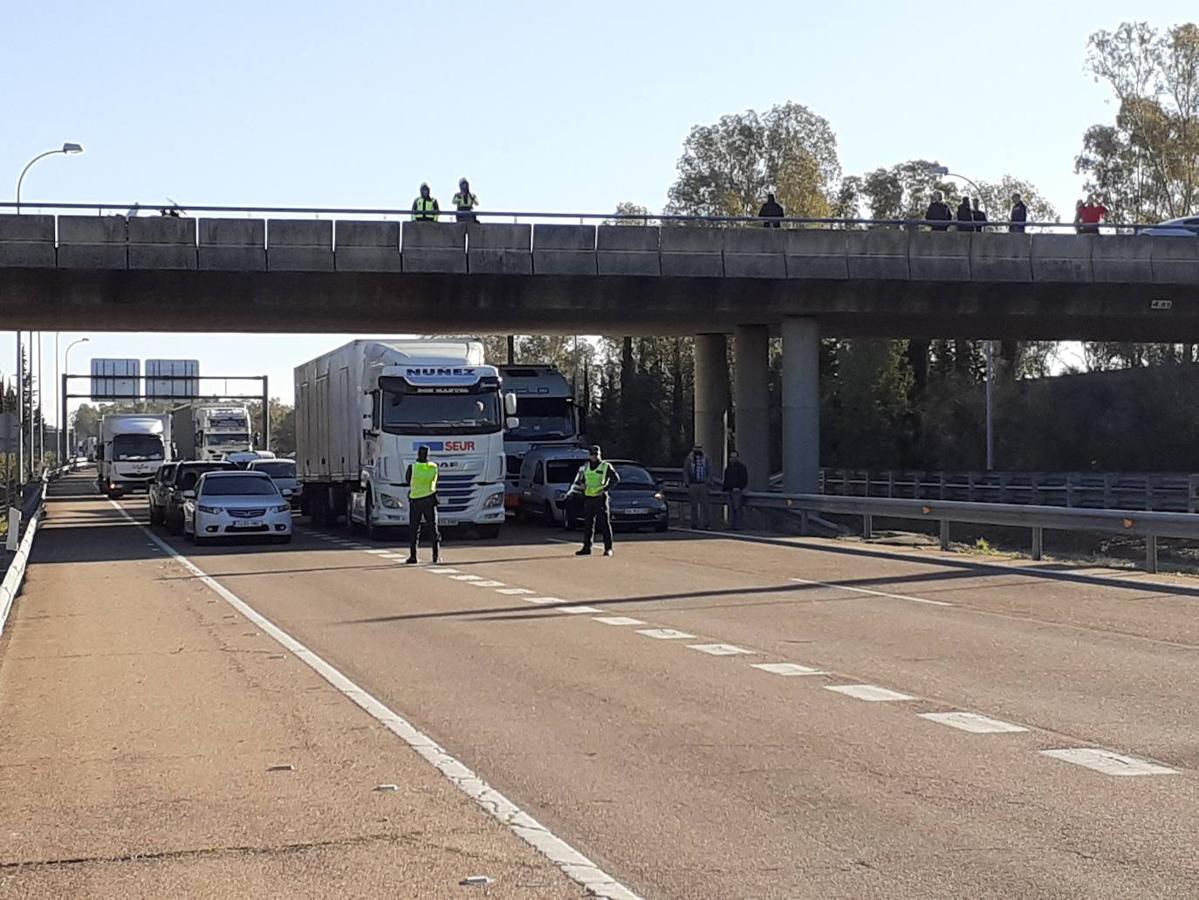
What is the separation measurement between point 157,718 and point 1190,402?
202ft

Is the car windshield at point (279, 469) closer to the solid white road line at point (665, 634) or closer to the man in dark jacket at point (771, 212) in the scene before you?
the man in dark jacket at point (771, 212)

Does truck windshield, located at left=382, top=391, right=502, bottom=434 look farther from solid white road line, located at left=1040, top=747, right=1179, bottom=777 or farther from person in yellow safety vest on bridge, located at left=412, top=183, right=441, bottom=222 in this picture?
solid white road line, located at left=1040, top=747, right=1179, bottom=777

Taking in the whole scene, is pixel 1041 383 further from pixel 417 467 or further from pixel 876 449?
pixel 417 467

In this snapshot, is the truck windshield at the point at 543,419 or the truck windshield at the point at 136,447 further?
the truck windshield at the point at 136,447

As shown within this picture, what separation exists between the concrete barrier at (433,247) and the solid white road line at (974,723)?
28229 millimetres

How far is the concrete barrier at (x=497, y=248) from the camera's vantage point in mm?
38188

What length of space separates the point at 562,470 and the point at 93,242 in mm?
11839

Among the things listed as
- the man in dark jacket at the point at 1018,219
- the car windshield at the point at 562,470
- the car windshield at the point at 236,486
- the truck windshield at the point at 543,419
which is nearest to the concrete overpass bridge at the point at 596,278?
the man in dark jacket at the point at 1018,219

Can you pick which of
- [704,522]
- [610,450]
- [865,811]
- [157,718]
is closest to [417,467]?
[704,522]

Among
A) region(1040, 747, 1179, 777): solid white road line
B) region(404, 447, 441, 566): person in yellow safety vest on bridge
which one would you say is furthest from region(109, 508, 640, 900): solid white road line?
region(404, 447, 441, 566): person in yellow safety vest on bridge

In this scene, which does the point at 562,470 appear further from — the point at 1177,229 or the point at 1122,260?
Result: the point at 1177,229

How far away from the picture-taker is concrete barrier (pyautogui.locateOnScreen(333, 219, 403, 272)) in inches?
1471

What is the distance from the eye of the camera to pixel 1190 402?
220ft

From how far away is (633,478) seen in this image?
37.5m
